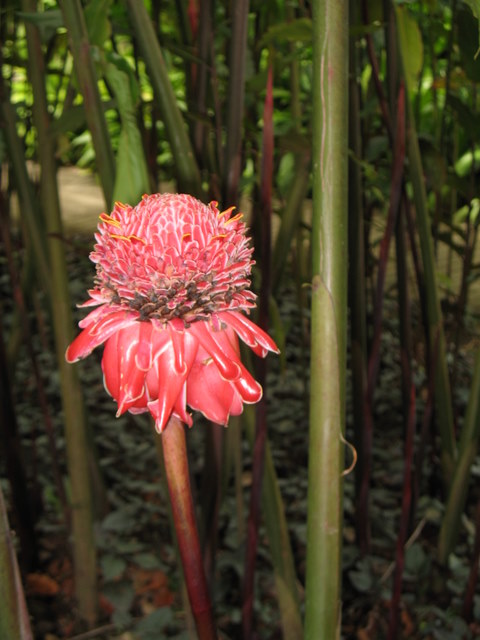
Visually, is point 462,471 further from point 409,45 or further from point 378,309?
point 409,45

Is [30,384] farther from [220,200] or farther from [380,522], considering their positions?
[220,200]

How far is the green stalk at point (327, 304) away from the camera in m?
0.35

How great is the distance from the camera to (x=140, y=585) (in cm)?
100

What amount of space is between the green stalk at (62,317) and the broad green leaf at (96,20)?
19 cm

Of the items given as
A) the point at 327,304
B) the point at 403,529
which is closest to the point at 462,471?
the point at 403,529

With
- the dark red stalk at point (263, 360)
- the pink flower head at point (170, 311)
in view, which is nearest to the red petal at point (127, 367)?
the pink flower head at point (170, 311)

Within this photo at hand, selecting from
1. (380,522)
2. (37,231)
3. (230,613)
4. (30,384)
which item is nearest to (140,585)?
(230,613)

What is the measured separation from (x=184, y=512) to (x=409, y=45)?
1.76ft

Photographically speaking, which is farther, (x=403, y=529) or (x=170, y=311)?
(x=403, y=529)

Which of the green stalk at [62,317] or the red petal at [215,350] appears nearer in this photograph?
the red petal at [215,350]

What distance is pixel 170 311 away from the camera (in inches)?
11.8

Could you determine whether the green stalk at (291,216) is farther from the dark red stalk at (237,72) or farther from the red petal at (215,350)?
the red petal at (215,350)

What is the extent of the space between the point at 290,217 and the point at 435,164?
18 cm

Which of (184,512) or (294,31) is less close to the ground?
(294,31)
